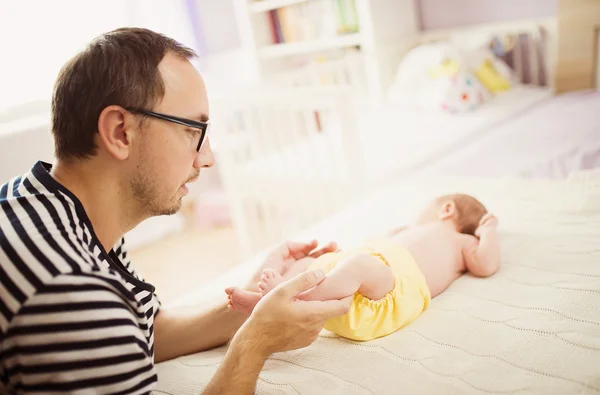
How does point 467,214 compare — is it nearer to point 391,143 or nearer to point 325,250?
point 325,250

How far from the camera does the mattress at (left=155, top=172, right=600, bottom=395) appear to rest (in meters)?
0.94

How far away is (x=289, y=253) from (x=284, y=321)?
37 cm

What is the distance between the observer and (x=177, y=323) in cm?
122

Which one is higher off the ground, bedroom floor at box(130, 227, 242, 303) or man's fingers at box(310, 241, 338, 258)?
man's fingers at box(310, 241, 338, 258)

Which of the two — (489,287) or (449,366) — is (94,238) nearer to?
(449,366)

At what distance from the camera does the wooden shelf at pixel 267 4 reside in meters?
3.61

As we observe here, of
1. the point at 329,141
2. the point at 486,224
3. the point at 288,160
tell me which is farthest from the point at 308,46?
the point at 486,224

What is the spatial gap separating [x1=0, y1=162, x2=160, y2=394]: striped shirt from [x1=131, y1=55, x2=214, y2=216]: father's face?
0.64 feet

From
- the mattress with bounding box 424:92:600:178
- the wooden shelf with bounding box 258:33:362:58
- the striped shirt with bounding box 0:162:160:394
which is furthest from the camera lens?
the wooden shelf with bounding box 258:33:362:58

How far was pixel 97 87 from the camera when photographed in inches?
36.9

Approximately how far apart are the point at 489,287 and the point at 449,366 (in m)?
0.32

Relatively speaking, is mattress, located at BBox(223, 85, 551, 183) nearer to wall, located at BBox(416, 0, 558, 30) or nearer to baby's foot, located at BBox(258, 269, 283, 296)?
wall, located at BBox(416, 0, 558, 30)

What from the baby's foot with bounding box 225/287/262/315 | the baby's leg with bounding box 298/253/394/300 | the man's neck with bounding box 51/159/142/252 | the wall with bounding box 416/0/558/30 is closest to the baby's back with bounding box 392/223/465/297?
the baby's leg with bounding box 298/253/394/300

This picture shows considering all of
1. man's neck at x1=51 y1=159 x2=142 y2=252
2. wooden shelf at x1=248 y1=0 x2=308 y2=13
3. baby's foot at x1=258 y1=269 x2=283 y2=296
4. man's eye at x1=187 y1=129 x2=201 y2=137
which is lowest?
baby's foot at x1=258 y1=269 x2=283 y2=296
